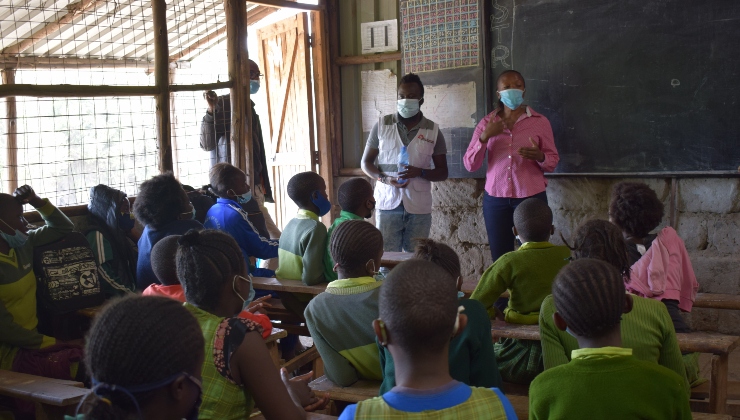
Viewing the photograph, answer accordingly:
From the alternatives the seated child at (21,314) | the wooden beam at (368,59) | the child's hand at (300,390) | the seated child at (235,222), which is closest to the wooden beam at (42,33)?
the wooden beam at (368,59)

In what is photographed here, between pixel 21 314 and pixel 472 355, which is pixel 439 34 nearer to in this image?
pixel 21 314

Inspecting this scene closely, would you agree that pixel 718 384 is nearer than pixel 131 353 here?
No

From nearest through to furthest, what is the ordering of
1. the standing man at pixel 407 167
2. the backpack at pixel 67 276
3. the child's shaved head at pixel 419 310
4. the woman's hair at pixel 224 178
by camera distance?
1. the child's shaved head at pixel 419 310
2. the backpack at pixel 67 276
3. the woman's hair at pixel 224 178
4. the standing man at pixel 407 167

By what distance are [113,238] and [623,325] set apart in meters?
2.89

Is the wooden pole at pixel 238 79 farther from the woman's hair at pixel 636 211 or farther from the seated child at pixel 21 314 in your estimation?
the woman's hair at pixel 636 211

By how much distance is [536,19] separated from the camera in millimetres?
5246

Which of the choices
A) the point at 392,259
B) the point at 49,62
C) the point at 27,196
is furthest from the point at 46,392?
the point at 49,62

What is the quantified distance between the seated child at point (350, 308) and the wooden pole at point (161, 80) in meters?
2.83

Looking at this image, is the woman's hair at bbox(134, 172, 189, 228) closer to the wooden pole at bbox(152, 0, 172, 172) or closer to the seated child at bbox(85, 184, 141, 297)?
the seated child at bbox(85, 184, 141, 297)

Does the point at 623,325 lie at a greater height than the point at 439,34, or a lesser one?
lesser

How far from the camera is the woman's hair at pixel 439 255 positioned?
2.50m

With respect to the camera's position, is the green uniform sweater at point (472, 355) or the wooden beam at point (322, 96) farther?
the wooden beam at point (322, 96)

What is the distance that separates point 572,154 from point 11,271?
3624 millimetres

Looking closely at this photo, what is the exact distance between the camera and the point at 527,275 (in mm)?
2891
